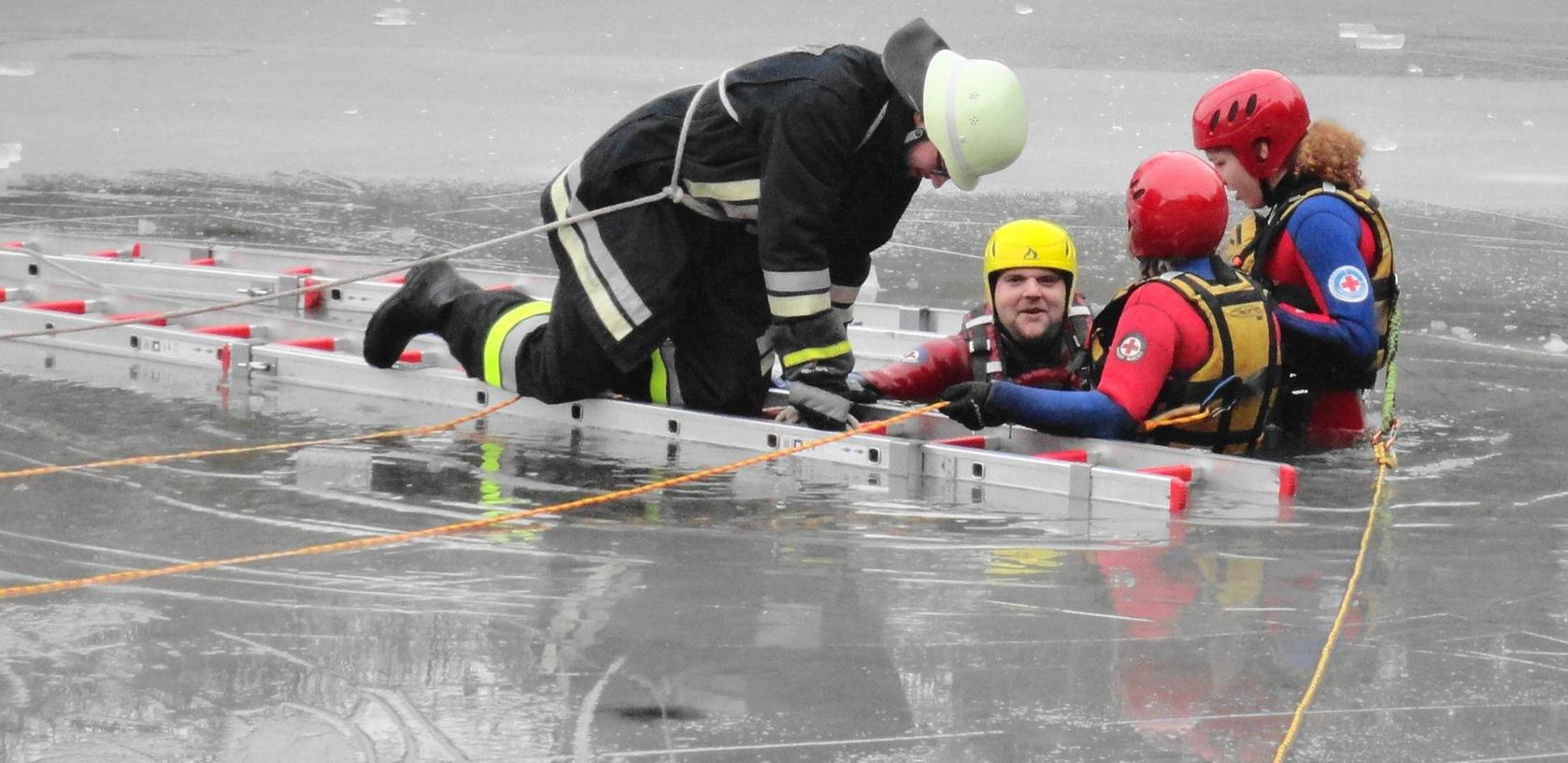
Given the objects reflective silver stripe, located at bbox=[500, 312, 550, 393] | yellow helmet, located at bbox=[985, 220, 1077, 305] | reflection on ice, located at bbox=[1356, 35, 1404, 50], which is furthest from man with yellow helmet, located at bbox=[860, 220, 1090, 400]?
reflection on ice, located at bbox=[1356, 35, 1404, 50]

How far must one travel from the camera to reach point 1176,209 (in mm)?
5688

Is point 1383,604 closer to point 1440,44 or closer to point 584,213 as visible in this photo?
point 584,213

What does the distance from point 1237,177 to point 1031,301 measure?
3.09 ft

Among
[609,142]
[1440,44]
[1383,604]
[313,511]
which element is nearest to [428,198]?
[609,142]

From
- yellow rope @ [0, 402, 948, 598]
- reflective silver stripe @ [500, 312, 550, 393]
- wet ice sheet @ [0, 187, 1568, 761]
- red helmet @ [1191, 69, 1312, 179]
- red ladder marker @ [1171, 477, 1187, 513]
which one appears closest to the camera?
wet ice sheet @ [0, 187, 1568, 761]

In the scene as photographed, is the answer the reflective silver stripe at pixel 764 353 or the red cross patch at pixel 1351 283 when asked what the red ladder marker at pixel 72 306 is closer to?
the reflective silver stripe at pixel 764 353

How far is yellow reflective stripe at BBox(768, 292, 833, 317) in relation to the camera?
19.1 ft

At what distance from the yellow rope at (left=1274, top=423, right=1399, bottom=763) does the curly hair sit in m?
0.82

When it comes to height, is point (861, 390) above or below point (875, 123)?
below

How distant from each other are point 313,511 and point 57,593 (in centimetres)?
88

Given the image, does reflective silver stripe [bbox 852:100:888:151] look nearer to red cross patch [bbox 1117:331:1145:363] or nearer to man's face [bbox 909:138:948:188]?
man's face [bbox 909:138:948:188]

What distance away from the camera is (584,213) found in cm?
629

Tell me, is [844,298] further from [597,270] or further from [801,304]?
[597,270]

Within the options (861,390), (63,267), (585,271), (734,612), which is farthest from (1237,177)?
(63,267)
